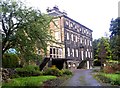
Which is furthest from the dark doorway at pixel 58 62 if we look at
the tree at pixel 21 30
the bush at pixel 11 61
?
the tree at pixel 21 30

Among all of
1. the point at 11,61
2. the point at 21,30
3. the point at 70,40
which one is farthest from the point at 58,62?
the point at 21,30

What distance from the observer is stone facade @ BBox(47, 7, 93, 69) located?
4100cm

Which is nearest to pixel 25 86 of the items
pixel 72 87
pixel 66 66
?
pixel 72 87

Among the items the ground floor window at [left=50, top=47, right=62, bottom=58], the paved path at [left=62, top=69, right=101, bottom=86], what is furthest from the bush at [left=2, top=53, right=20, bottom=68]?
the ground floor window at [left=50, top=47, right=62, bottom=58]

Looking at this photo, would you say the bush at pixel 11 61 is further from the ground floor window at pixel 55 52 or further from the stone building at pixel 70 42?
the ground floor window at pixel 55 52

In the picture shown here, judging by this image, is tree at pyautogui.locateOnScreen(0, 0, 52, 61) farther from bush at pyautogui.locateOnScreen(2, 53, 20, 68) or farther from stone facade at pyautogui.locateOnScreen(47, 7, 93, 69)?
stone facade at pyautogui.locateOnScreen(47, 7, 93, 69)

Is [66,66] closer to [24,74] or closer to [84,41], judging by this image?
[84,41]

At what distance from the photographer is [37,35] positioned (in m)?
17.6

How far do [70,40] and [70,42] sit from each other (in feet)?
1.19

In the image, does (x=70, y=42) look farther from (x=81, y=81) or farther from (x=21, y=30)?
(x=21, y=30)

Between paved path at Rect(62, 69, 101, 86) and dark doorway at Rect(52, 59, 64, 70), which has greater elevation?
dark doorway at Rect(52, 59, 64, 70)

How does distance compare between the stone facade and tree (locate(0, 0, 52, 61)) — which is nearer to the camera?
tree (locate(0, 0, 52, 61))

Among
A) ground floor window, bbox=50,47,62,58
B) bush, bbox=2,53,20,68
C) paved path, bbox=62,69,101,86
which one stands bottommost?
paved path, bbox=62,69,101,86

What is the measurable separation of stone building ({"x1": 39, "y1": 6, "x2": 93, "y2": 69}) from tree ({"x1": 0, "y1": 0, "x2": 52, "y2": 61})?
744 inches
